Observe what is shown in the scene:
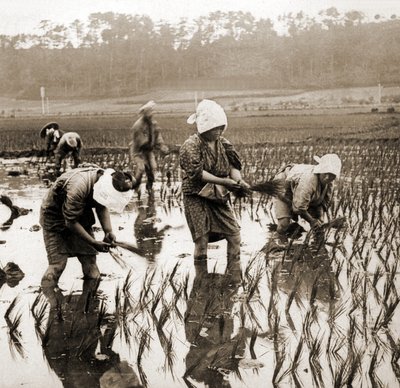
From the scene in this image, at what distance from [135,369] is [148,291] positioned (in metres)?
1.03

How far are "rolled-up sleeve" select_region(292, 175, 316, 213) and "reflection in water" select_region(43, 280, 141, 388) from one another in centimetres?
218

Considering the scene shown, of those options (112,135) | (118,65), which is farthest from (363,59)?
(112,135)

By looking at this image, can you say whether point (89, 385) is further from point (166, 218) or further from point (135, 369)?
point (166, 218)

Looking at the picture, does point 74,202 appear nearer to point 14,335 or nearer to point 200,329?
point 14,335

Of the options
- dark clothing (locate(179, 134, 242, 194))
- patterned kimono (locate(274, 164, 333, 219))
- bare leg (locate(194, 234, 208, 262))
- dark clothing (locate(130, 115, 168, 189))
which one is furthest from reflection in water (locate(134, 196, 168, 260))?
patterned kimono (locate(274, 164, 333, 219))

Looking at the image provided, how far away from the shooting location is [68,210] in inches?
174

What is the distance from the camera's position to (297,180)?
247 inches

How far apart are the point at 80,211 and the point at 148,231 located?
2.73 meters

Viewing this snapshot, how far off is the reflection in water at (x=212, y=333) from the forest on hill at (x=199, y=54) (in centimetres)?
3998

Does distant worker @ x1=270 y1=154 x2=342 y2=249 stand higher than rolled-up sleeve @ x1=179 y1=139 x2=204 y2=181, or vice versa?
rolled-up sleeve @ x1=179 y1=139 x2=204 y2=181

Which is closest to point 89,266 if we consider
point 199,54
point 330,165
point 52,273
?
point 52,273

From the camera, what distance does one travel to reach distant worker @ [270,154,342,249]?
19.0ft

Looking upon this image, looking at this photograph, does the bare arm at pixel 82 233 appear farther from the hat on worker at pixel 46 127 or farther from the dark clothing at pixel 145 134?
the hat on worker at pixel 46 127

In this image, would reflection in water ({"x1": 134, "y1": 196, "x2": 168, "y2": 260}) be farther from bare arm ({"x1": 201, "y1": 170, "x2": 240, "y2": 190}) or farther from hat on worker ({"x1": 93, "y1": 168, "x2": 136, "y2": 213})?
hat on worker ({"x1": 93, "y1": 168, "x2": 136, "y2": 213})
